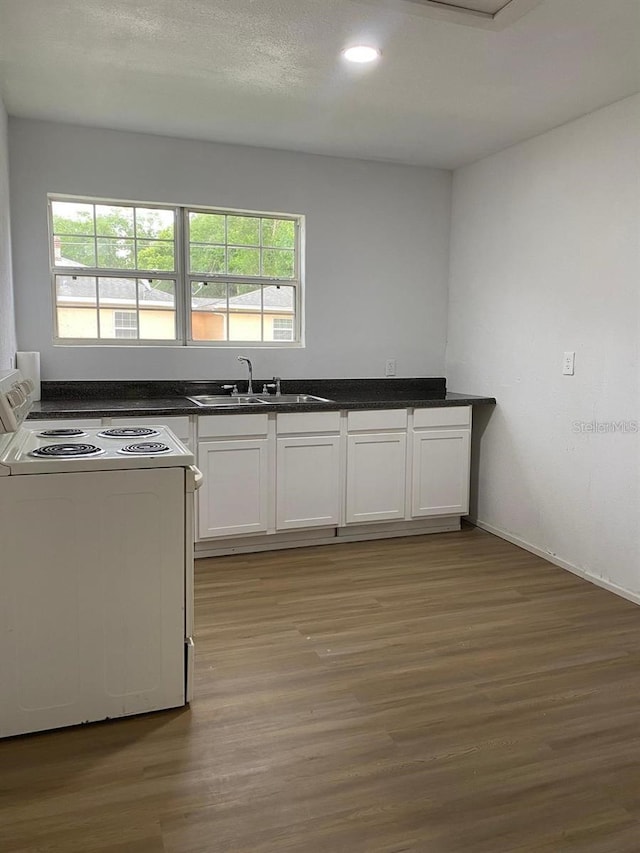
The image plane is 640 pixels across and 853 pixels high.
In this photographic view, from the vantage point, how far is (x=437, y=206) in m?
4.56

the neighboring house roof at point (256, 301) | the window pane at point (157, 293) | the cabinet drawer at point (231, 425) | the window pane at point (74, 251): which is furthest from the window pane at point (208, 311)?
the cabinet drawer at point (231, 425)

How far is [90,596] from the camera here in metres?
2.04

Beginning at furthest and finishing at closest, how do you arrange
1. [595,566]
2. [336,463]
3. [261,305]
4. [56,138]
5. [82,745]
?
1. [261,305]
2. [336,463]
3. [56,138]
4. [595,566]
5. [82,745]

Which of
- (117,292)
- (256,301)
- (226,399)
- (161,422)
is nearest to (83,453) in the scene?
(161,422)

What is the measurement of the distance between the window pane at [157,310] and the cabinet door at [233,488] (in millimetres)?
922

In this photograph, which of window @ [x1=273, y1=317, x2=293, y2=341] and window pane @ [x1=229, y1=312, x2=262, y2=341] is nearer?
window pane @ [x1=229, y1=312, x2=262, y2=341]

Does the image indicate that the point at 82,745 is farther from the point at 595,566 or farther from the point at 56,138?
the point at 56,138

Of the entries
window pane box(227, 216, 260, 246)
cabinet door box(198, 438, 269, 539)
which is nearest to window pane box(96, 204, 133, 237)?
window pane box(227, 216, 260, 246)

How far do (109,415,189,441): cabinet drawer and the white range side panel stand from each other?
56.0 inches

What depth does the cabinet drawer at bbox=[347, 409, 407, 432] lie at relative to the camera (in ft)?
12.8

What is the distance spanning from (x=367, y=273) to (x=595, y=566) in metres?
2.32

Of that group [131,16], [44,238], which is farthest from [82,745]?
[44,238]

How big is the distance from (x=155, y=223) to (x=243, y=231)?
552mm

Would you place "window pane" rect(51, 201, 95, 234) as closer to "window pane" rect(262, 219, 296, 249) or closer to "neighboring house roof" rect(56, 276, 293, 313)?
"neighboring house roof" rect(56, 276, 293, 313)
